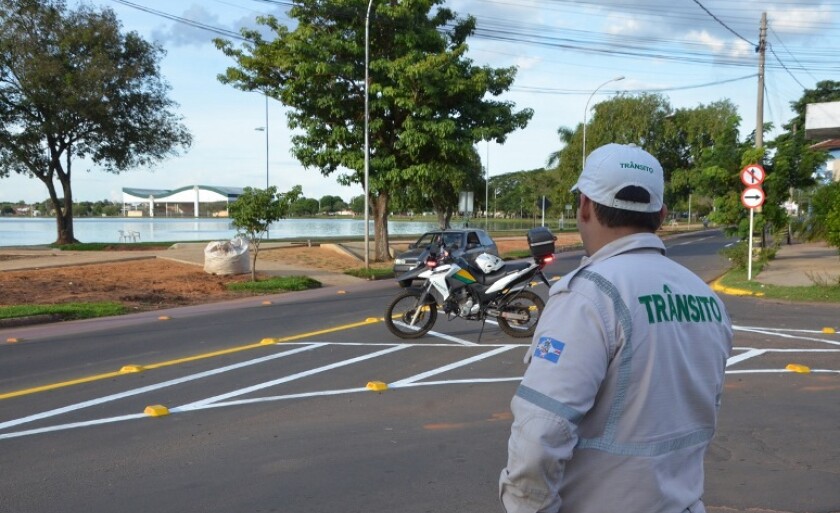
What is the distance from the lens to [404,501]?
16.4 feet

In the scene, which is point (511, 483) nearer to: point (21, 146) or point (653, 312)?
point (653, 312)

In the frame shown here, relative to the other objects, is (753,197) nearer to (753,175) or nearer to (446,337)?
(753,175)

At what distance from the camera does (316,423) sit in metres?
6.87

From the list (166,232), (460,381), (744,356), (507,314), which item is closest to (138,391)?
(460,381)

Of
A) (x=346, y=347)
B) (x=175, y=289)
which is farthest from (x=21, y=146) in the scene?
(x=346, y=347)

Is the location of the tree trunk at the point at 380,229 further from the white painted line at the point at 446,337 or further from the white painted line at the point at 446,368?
the white painted line at the point at 446,368

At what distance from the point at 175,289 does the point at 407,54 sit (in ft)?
38.0

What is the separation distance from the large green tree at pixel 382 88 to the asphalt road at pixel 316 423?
49.8 ft

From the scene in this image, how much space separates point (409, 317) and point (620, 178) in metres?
9.46

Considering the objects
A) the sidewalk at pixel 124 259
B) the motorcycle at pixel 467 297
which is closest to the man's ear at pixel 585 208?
the motorcycle at pixel 467 297

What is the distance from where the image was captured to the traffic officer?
76.5 inches

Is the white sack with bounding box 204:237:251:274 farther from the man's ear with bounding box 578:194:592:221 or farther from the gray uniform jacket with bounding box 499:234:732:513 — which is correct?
the gray uniform jacket with bounding box 499:234:732:513

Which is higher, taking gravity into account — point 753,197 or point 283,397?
point 753,197

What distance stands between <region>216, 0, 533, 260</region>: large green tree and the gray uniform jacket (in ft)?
78.2
